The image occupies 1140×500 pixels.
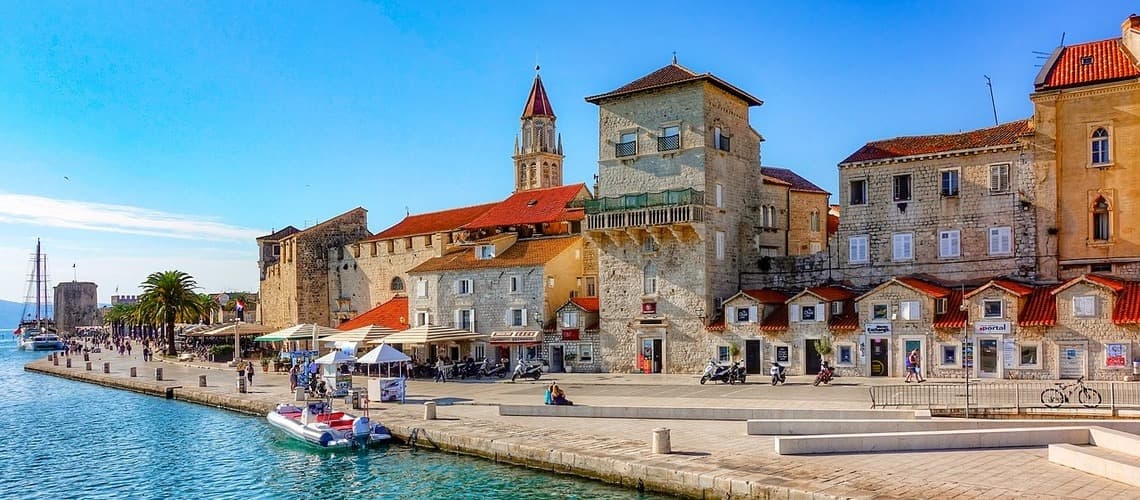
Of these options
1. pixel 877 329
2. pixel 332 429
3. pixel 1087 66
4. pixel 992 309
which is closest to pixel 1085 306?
pixel 992 309

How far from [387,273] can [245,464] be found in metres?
42.0

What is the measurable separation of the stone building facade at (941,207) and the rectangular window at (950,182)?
43 mm

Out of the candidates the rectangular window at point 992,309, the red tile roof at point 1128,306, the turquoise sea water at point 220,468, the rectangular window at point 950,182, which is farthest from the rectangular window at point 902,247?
the turquoise sea water at point 220,468

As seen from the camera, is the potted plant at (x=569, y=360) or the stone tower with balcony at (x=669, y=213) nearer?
the stone tower with balcony at (x=669, y=213)

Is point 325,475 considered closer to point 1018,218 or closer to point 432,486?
point 432,486

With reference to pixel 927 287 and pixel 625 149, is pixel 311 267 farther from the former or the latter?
pixel 927 287

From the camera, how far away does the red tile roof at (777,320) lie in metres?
41.7

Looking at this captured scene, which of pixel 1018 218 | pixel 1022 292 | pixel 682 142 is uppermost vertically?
pixel 682 142

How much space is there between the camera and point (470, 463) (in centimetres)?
2541

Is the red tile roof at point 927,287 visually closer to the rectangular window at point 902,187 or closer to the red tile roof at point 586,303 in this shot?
the rectangular window at point 902,187

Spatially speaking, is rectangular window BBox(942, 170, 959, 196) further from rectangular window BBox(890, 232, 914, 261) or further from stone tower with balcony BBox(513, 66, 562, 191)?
stone tower with balcony BBox(513, 66, 562, 191)

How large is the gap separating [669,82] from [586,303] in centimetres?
1227

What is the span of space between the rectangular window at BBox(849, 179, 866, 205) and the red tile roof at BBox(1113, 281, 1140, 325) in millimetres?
11470

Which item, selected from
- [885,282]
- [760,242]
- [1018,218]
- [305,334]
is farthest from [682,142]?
[305,334]
